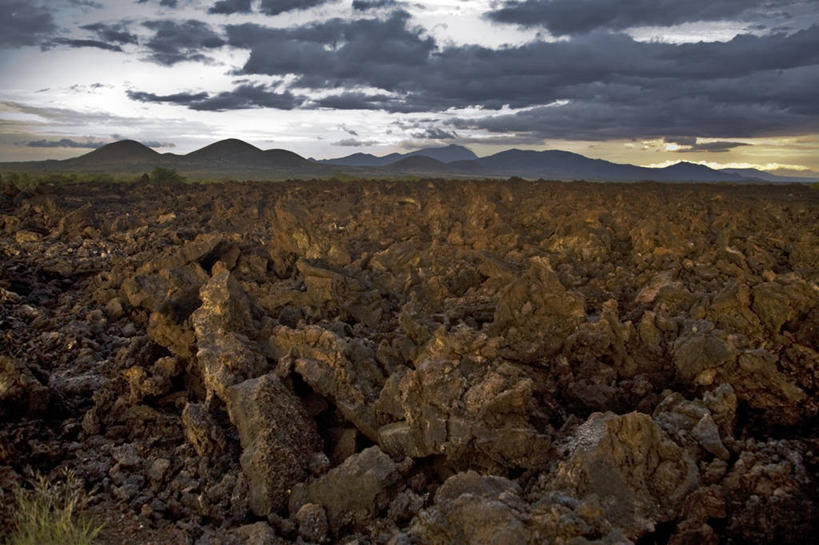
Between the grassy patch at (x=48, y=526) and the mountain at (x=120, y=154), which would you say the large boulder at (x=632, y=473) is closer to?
the grassy patch at (x=48, y=526)

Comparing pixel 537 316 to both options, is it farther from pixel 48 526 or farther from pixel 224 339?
pixel 48 526

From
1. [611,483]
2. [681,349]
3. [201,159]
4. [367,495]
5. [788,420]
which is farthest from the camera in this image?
[201,159]

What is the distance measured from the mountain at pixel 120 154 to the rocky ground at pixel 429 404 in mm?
164985

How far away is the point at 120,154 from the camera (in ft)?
536

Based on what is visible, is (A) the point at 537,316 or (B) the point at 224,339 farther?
(A) the point at 537,316

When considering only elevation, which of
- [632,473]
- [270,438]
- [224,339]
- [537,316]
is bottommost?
[270,438]

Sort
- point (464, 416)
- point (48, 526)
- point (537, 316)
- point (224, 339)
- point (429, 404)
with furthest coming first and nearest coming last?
point (537, 316), point (224, 339), point (429, 404), point (464, 416), point (48, 526)

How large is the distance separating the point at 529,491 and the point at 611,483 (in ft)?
1.75

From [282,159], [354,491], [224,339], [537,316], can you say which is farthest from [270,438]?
[282,159]

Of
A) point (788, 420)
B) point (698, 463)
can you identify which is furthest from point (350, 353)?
point (788, 420)

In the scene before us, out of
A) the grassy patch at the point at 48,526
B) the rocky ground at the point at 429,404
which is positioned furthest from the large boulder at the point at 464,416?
the grassy patch at the point at 48,526

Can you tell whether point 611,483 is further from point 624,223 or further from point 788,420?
point 624,223

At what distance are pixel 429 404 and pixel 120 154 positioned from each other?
Result: 183 meters

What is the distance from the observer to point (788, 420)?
4801mm
